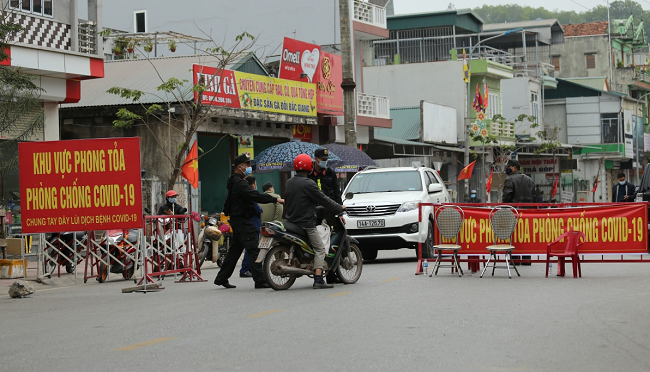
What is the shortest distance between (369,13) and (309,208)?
25077 millimetres

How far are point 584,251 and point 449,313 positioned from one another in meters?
5.47

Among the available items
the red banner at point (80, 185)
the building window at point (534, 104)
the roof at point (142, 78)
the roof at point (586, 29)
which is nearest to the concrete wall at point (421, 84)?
the building window at point (534, 104)

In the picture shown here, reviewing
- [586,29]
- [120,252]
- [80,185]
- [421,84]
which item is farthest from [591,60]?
[80,185]

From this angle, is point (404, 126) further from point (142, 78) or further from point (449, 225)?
point (449, 225)

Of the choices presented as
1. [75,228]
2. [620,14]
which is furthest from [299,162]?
[620,14]

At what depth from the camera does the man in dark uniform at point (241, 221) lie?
12859 mm

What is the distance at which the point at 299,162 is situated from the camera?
12359 millimetres

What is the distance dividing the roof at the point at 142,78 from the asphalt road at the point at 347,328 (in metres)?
12.8

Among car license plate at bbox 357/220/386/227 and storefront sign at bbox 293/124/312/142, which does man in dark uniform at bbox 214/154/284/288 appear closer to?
car license plate at bbox 357/220/386/227

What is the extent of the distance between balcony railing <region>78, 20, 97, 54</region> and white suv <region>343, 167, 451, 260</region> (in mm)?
7621

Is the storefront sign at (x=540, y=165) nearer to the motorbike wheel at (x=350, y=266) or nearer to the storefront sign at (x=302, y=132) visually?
the storefront sign at (x=302, y=132)

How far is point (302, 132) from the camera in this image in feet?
102

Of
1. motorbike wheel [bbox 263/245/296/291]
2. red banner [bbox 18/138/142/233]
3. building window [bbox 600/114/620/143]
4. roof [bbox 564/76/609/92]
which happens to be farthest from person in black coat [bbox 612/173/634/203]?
roof [bbox 564/76/609/92]

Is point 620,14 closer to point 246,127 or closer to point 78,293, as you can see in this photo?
point 246,127
